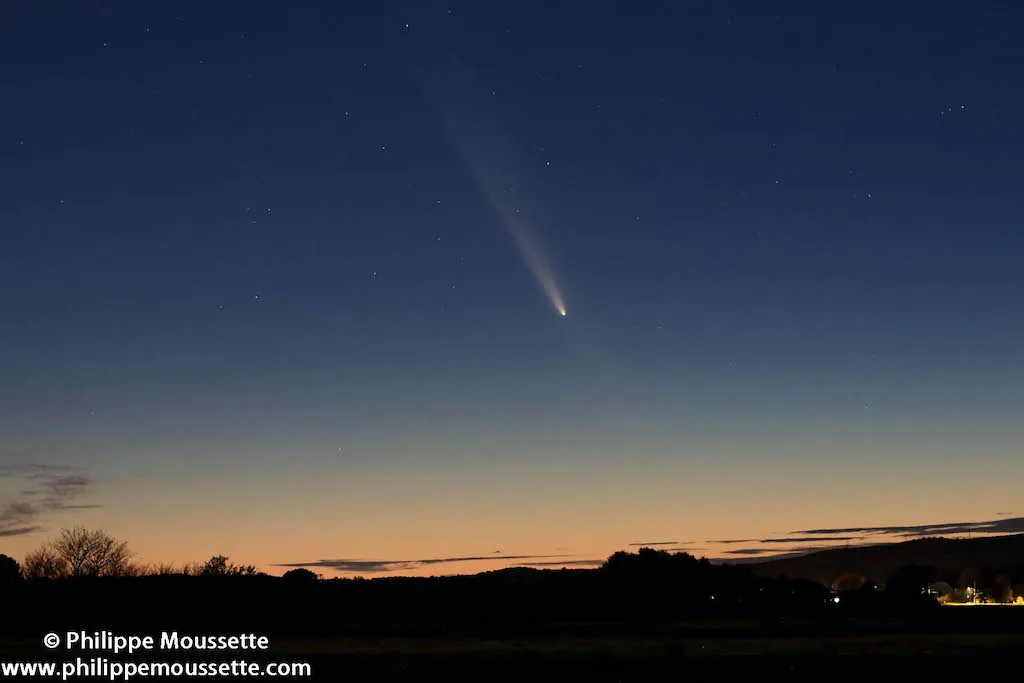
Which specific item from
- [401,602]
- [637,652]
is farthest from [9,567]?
[637,652]

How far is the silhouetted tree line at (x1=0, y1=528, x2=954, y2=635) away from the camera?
71.4 meters

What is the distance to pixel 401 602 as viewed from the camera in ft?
289

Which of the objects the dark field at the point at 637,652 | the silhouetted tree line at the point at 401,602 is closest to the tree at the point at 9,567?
the silhouetted tree line at the point at 401,602

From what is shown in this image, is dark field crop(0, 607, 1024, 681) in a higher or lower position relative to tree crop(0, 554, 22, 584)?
lower

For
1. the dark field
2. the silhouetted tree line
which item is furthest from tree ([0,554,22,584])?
the dark field

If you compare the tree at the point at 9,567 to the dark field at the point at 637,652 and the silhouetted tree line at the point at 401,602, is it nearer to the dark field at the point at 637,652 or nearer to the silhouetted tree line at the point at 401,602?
the silhouetted tree line at the point at 401,602

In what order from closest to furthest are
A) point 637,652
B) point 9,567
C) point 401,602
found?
point 637,652, point 401,602, point 9,567

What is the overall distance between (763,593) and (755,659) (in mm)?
69802

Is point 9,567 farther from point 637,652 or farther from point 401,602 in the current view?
point 637,652

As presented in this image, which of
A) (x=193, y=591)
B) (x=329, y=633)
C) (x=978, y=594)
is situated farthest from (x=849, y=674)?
(x=978, y=594)

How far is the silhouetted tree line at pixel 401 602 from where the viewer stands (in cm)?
7138

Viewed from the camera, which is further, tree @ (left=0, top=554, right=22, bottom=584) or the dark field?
tree @ (left=0, top=554, right=22, bottom=584)

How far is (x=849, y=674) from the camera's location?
38281mm

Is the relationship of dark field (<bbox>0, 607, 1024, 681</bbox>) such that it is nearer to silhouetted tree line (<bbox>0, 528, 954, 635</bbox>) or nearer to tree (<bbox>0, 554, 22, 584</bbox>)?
silhouetted tree line (<bbox>0, 528, 954, 635</bbox>)
